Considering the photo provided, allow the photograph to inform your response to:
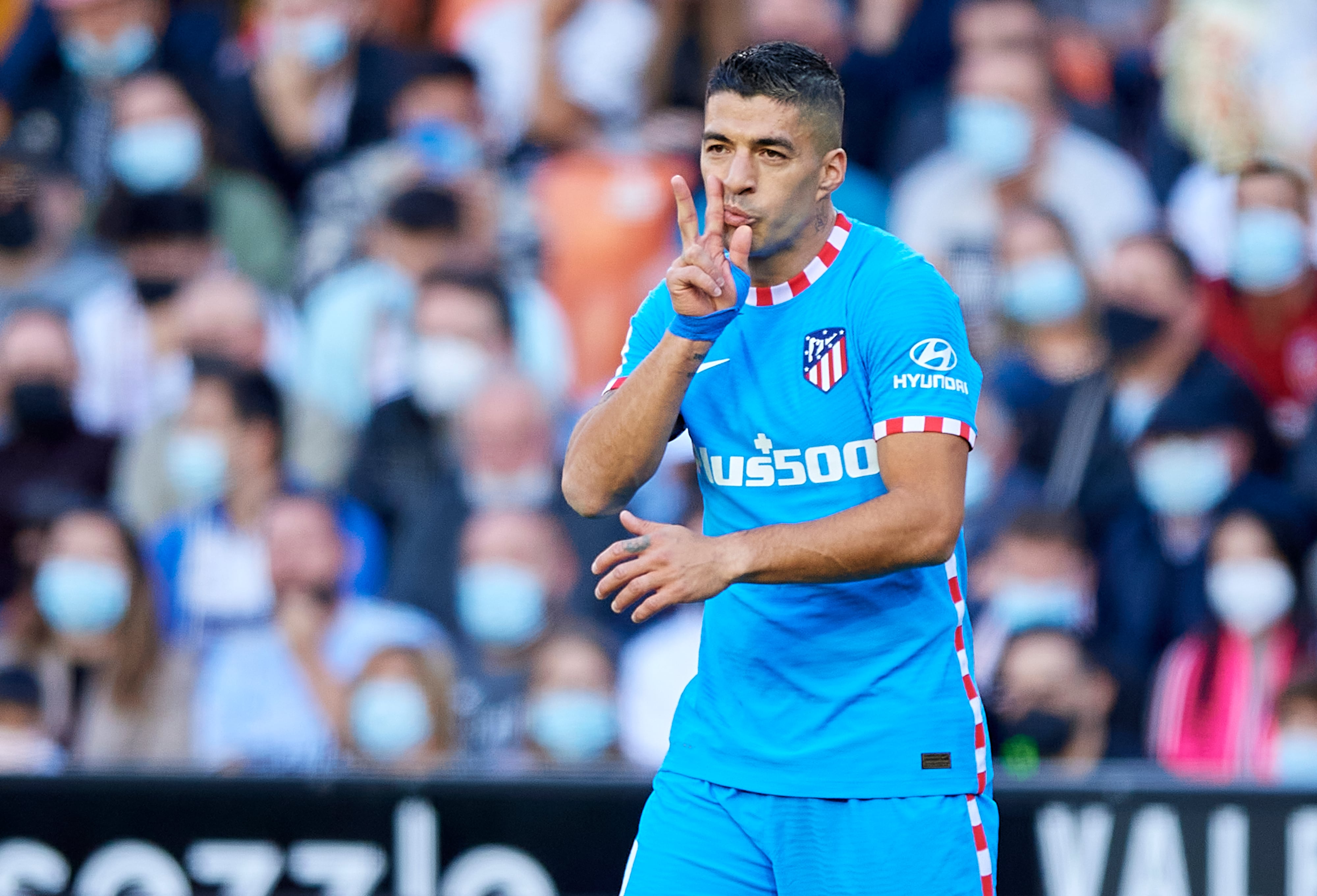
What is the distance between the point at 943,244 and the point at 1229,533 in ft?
5.71

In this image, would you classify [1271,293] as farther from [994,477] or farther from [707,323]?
[707,323]

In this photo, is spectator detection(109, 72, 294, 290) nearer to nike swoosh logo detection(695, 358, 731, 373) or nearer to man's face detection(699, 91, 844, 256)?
nike swoosh logo detection(695, 358, 731, 373)

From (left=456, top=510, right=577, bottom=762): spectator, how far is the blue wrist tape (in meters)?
3.16

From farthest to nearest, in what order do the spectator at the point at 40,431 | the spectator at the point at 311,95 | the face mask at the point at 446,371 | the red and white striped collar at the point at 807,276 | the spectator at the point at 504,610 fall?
the spectator at the point at 311,95 → the face mask at the point at 446,371 → the spectator at the point at 40,431 → the spectator at the point at 504,610 → the red and white striped collar at the point at 807,276

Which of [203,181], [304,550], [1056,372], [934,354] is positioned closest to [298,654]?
[304,550]

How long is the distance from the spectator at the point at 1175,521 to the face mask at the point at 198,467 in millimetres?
3339

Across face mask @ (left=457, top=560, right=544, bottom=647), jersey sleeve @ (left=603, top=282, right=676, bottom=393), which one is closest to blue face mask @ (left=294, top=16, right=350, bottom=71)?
face mask @ (left=457, top=560, right=544, bottom=647)

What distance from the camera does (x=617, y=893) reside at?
4.59m

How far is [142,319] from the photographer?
7.09 metres

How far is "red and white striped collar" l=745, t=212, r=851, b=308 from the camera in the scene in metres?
3.10

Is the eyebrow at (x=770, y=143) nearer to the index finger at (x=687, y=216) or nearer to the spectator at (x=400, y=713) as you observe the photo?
the index finger at (x=687, y=216)

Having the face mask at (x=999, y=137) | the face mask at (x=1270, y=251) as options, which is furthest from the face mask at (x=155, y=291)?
the face mask at (x=1270, y=251)

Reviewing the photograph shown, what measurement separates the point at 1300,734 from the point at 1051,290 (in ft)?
6.39

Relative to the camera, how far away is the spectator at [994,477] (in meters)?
5.95
